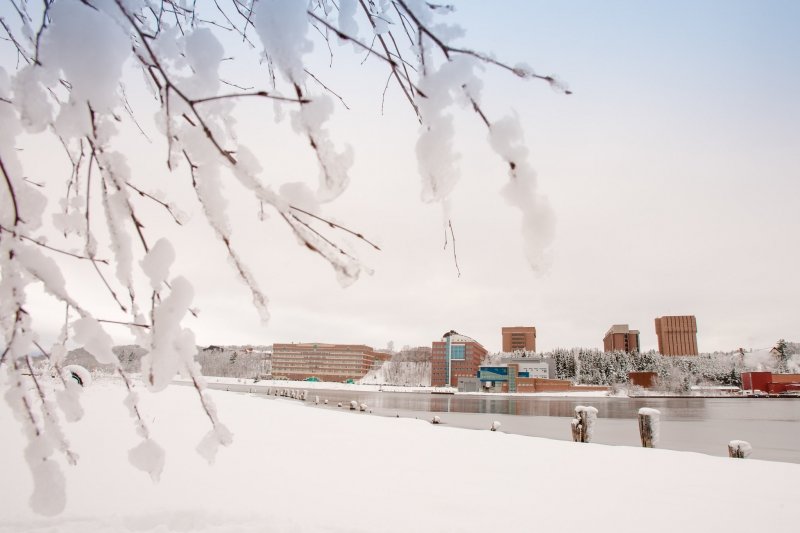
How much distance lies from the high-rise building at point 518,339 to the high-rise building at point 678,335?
46374 millimetres

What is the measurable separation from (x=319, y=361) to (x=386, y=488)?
125650 mm

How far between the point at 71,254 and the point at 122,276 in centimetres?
14

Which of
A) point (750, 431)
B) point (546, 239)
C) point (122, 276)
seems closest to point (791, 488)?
point (546, 239)

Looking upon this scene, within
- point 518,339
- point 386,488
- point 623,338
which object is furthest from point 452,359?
point 386,488

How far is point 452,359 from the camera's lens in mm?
102938

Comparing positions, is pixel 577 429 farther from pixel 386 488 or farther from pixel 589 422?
pixel 386 488

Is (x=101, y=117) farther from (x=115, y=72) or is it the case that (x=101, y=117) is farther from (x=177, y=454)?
(x=177, y=454)

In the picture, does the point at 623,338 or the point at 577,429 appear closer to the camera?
the point at 577,429

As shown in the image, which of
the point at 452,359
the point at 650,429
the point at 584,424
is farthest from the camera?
the point at 452,359

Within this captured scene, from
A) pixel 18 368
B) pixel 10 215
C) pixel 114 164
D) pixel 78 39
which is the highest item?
pixel 78 39

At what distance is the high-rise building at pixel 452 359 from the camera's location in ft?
334

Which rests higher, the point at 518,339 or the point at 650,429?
the point at 518,339

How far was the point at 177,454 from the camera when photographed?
461cm

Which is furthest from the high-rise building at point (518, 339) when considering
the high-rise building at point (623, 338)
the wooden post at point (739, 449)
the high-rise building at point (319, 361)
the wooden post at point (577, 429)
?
the wooden post at point (739, 449)
